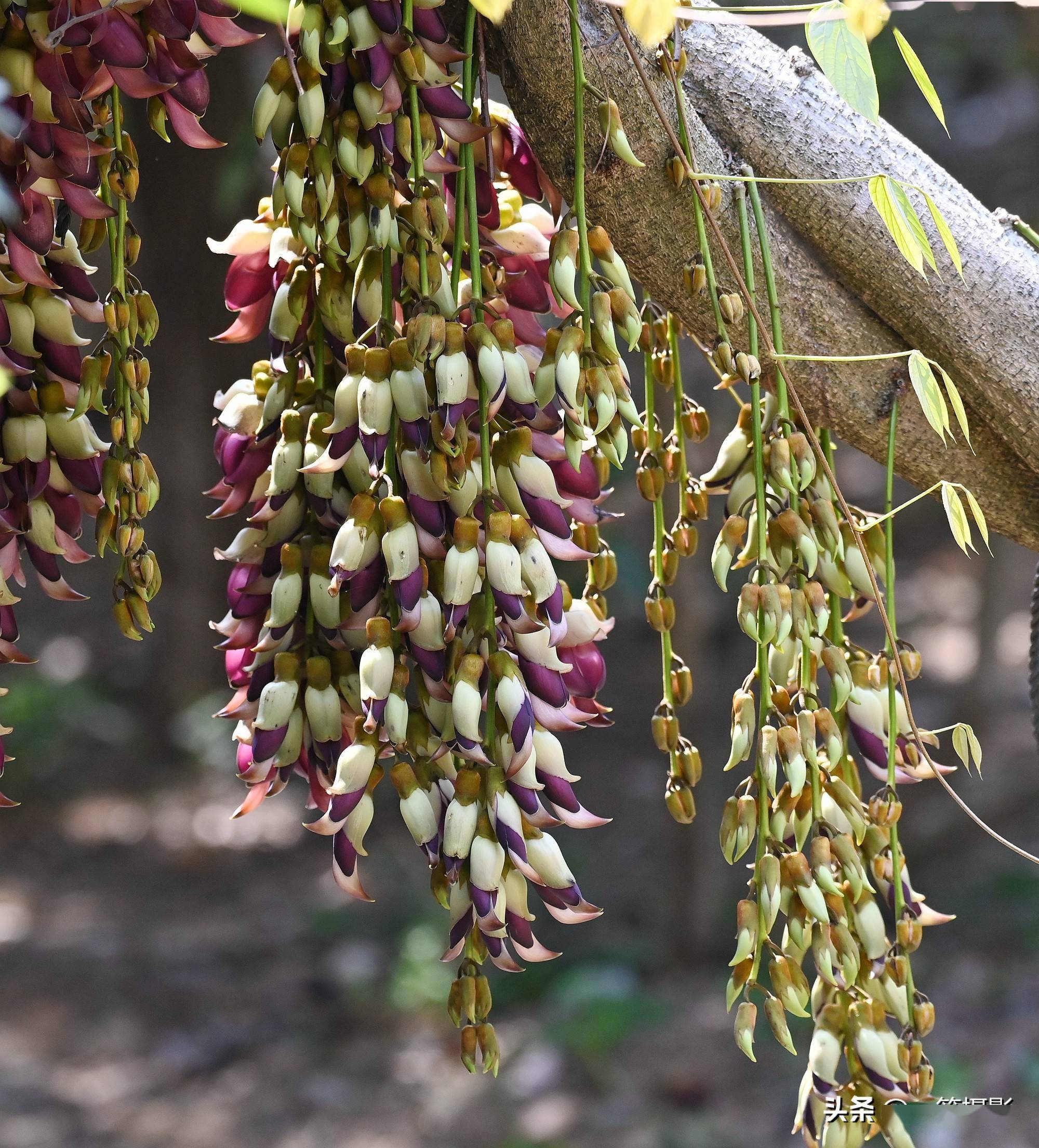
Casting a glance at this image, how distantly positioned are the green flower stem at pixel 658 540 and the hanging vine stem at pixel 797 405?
7cm

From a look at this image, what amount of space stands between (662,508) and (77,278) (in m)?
0.31

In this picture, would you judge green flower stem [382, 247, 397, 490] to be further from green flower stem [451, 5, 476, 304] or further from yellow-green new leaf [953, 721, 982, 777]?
yellow-green new leaf [953, 721, 982, 777]

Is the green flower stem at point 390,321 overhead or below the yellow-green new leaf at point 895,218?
below

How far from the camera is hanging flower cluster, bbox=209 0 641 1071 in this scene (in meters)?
0.48

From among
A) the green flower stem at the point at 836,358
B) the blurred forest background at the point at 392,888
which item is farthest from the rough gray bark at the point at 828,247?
the blurred forest background at the point at 392,888

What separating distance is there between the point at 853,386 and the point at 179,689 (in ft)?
12.4

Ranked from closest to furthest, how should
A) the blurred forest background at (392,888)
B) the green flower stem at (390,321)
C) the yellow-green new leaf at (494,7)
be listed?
the yellow-green new leaf at (494,7) < the green flower stem at (390,321) < the blurred forest background at (392,888)

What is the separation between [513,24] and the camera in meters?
0.53

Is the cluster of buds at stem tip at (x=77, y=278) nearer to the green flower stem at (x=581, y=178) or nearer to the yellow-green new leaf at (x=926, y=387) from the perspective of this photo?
the green flower stem at (x=581, y=178)

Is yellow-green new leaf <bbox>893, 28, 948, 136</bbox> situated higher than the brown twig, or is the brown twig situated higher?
yellow-green new leaf <bbox>893, 28, 948, 136</bbox>

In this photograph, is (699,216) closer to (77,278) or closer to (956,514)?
(956,514)

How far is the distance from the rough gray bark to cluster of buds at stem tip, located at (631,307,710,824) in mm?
25

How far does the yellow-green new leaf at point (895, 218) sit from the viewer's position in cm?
50

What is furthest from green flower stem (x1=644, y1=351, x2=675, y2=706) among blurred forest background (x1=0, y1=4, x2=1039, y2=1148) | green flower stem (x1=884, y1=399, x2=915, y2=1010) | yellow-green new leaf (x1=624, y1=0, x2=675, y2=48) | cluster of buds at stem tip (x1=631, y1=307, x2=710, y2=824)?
blurred forest background (x1=0, y1=4, x2=1039, y2=1148)
